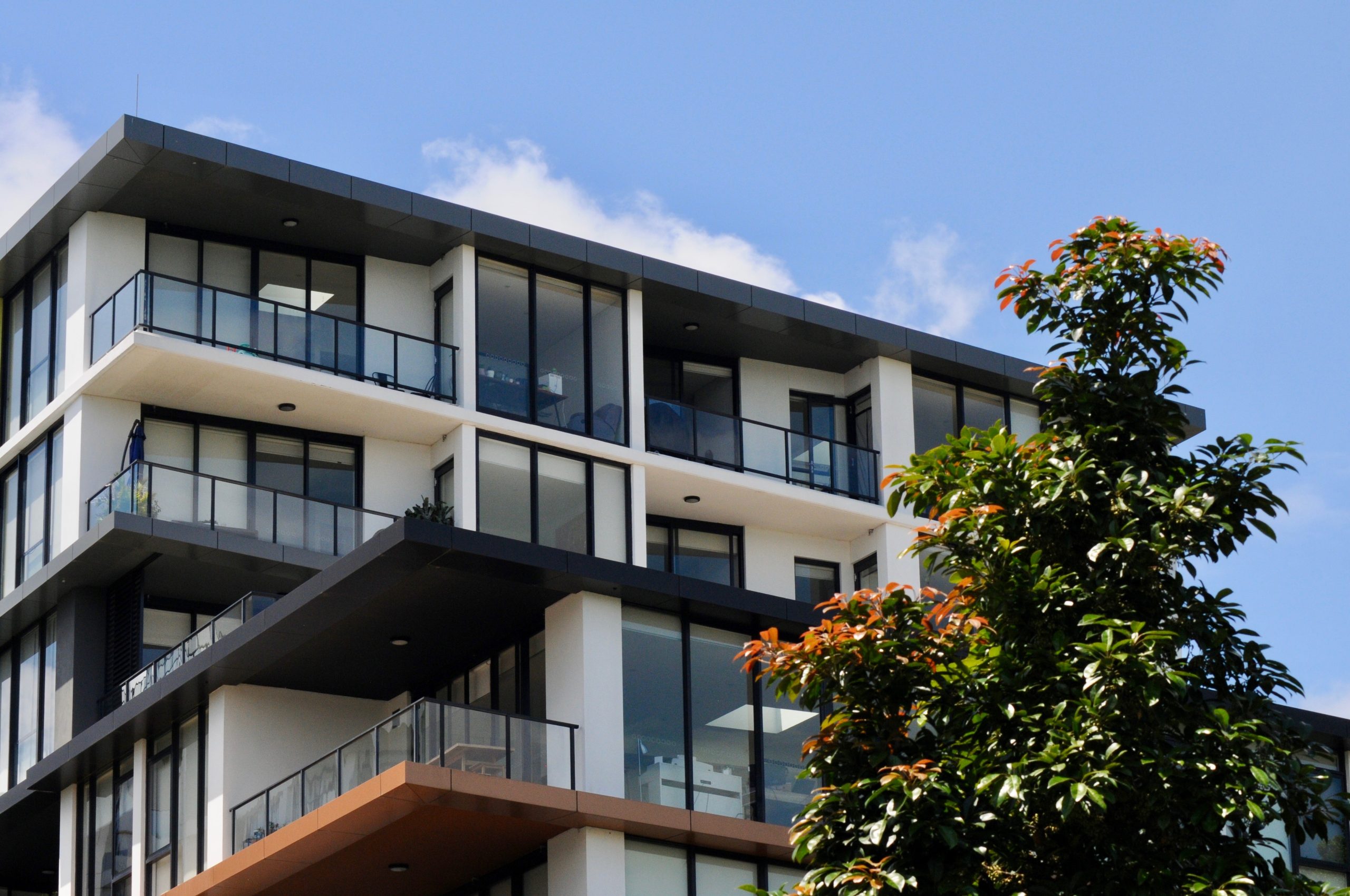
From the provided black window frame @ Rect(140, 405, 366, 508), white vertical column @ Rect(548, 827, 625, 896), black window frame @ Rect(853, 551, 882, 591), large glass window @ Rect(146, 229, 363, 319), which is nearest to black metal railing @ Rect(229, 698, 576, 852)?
white vertical column @ Rect(548, 827, 625, 896)

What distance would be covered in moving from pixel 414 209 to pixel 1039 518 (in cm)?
2108

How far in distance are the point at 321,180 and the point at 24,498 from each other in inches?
312

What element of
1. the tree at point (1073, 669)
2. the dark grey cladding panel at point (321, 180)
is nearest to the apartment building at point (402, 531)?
the dark grey cladding panel at point (321, 180)

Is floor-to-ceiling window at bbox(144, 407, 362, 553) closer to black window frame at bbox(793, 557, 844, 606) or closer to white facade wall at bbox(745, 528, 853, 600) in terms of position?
white facade wall at bbox(745, 528, 853, 600)

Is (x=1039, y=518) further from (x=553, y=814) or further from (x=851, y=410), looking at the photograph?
(x=851, y=410)

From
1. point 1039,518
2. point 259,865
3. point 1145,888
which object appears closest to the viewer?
point 1145,888

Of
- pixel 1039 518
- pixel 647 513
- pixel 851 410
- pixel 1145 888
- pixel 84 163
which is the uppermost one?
pixel 84 163

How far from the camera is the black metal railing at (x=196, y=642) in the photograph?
30438 millimetres

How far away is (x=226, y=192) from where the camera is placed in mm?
33938

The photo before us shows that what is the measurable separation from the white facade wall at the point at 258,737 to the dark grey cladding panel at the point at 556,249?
29.9 feet

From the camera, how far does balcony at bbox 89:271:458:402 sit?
33375 millimetres

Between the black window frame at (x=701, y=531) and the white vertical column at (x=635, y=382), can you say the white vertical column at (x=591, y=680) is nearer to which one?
the white vertical column at (x=635, y=382)

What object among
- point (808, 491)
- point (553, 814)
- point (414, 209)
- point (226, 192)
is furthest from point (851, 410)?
point (553, 814)

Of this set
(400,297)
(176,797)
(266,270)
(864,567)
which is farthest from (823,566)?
(176,797)
